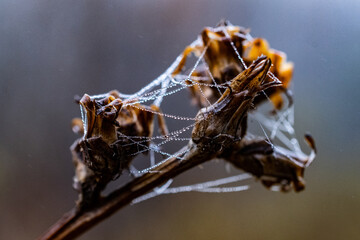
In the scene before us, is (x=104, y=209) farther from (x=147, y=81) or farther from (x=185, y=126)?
(x=147, y=81)

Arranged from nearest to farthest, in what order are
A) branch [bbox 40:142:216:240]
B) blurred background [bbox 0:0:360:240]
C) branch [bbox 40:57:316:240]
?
1. branch [bbox 40:57:316:240]
2. branch [bbox 40:142:216:240]
3. blurred background [bbox 0:0:360:240]

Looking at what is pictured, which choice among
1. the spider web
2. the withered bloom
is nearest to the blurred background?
the spider web

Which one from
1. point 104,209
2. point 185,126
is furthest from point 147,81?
point 104,209

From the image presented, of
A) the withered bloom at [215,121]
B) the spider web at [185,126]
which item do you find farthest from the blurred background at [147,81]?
the withered bloom at [215,121]

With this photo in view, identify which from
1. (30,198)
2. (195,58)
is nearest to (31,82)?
(30,198)

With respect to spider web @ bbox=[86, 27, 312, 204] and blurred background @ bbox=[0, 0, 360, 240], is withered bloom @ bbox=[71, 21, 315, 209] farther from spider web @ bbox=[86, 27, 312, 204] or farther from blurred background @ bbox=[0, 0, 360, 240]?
blurred background @ bbox=[0, 0, 360, 240]

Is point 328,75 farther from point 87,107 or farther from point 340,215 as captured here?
point 87,107
